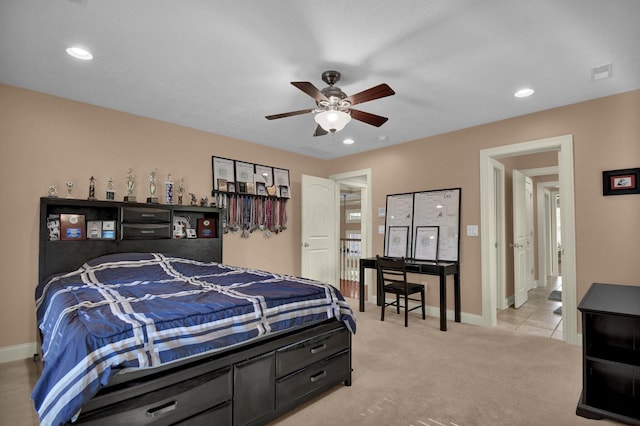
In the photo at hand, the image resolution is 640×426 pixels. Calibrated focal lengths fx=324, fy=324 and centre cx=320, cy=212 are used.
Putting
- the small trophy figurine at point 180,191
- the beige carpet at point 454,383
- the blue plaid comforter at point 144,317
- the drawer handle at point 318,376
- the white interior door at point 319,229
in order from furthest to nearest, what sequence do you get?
1. the white interior door at point 319,229
2. the small trophy figurine at point 180,191
3. the drawer handle at point 318,376
4. the beige carpet at point 454,383
5. the blue plaid comforter at point 144,317

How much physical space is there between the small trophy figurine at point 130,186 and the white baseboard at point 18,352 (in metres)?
1.57

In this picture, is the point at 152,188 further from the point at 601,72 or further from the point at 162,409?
the point at 601,72

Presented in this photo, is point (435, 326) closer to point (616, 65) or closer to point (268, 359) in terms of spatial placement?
point (268, 359)

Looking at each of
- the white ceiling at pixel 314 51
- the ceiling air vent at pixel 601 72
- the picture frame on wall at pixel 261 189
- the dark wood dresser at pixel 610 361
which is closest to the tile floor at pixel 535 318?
the dark wood dresser at pixel 610 361

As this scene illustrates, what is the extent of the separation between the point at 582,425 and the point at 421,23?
2.67 m

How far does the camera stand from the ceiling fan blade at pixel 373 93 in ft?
7.54

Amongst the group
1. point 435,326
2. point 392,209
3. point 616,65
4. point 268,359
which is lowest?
point 435,326

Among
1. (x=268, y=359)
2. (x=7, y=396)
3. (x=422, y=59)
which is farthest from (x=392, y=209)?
(x=7, y=396)

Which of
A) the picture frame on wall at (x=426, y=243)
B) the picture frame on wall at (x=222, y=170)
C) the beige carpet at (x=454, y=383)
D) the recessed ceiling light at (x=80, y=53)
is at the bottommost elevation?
the beige carpet at (x=454, y=383)

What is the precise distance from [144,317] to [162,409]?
43 centimetres

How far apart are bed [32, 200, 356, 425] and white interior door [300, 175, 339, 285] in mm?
2387

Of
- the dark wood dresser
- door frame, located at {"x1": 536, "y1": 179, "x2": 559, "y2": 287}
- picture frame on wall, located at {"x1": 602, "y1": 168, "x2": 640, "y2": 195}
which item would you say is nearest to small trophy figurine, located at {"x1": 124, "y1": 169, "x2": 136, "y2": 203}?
the dark wood dresser

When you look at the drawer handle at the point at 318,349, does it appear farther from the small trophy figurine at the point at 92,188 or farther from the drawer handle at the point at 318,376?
the small trophy figurine at the point at 92,188

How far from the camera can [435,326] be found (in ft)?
13.0
